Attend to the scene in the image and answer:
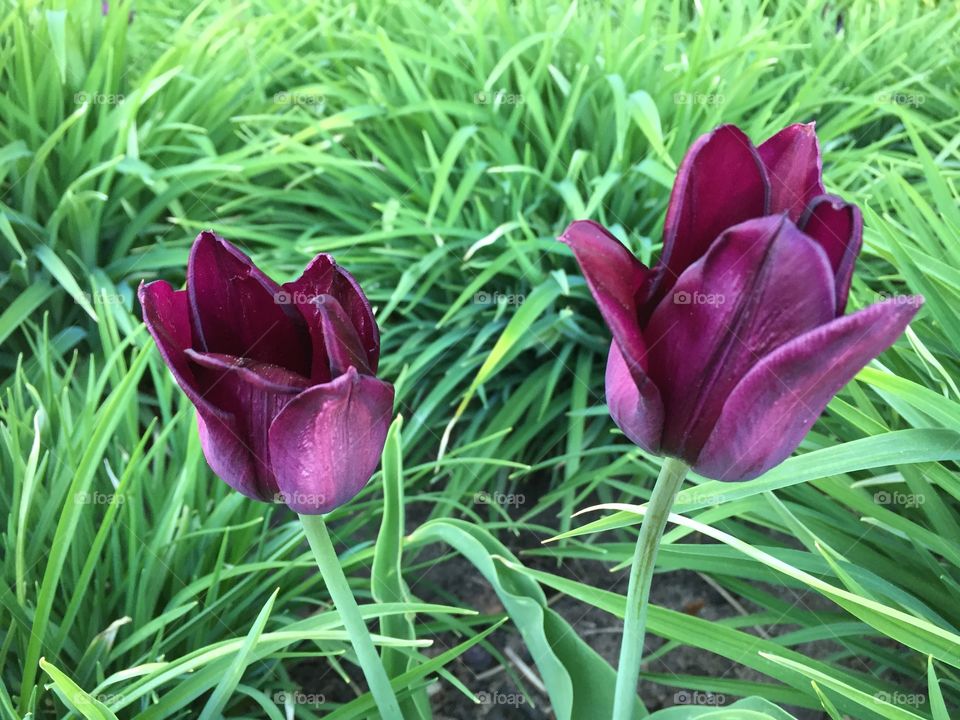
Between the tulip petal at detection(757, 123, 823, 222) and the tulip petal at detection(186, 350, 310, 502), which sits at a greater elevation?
the tulip petal at detection(757, 123, 823, 222)

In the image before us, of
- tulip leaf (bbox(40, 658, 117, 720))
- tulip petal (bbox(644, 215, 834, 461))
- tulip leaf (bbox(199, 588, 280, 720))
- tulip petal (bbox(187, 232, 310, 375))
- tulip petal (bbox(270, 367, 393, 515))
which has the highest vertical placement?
tulip petal (bbox(644, 215, 834, 461))

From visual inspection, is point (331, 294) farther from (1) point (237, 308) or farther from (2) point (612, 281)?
(2) point (612, 281)

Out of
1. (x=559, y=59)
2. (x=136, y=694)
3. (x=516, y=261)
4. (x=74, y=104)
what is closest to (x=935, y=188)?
(x=516, y=261)

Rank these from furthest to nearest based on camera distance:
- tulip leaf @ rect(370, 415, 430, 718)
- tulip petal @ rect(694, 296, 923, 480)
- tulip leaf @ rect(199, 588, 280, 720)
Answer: tulip leaf @ rect(370, 415, 430, 718), tulip leaf @ rect(199, 588, 280, 720), tulip petal @ rect(694, 296, 923, 480)

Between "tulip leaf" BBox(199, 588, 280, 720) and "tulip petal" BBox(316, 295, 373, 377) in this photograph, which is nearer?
"tulip petal" BBox(316, 295, 373, 377)

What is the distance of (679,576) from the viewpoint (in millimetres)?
1211

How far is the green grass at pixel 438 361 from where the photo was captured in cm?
73

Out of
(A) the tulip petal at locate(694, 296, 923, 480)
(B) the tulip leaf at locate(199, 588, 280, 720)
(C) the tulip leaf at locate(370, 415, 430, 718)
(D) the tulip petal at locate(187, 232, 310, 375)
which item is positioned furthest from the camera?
(C) the tulip leaf at locate(370, 415, 430, 718)

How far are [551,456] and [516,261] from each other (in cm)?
32

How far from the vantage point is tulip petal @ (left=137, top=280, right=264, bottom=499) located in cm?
41

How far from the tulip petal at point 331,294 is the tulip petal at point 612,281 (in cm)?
13

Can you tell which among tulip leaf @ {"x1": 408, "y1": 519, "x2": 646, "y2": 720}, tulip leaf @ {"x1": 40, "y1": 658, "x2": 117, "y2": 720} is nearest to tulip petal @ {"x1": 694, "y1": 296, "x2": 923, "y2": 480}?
tulip leaf @ {"x1": 408, "y1": 519, "x2": 646, "y2": 720}

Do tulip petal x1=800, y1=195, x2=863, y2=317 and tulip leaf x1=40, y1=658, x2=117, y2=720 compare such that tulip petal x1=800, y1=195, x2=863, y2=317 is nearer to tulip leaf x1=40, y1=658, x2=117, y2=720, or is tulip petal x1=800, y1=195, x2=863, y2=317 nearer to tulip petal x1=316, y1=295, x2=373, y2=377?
tulip petal x1=316, y1=295, x2=373, y2=377

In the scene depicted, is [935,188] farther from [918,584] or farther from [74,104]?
[74,104]
